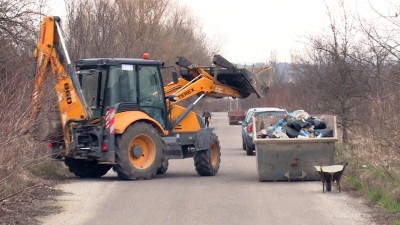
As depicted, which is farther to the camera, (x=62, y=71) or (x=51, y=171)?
(x=51, y=171)

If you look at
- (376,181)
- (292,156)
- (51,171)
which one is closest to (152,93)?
(51,171)

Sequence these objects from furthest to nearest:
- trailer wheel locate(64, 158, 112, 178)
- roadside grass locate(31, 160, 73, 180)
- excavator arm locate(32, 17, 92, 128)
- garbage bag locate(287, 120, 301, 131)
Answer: garbage bag locate(287, 120, 301, 131) → trailer wheel locate(64, 158, 112, 178) → roadside grass locate(31, 160, 73, 180) → excavator arm locate(32, 17, 92, 128)

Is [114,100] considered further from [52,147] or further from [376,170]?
[376,170]

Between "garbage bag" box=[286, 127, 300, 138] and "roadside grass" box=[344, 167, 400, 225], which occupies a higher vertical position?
"garbage bag" box=[286, 127, 300, 138]

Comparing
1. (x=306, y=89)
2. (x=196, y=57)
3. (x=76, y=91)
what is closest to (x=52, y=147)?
(x=76, y=91)

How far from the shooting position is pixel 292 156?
17078 millimetres

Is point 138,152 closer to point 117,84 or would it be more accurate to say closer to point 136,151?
point 136,151

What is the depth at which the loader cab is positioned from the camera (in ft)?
58.2

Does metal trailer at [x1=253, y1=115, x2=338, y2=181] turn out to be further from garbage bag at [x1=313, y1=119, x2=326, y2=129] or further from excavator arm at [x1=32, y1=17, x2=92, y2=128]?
excavator arm at [x1=32, y1=17, x2=92, y2=128]

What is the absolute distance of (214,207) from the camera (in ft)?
42.7

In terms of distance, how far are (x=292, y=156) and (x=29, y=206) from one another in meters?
6.67

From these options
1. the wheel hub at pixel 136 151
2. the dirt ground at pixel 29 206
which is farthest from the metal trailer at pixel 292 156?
the dirt ground at pixel 29 206

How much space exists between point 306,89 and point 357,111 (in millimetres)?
5663

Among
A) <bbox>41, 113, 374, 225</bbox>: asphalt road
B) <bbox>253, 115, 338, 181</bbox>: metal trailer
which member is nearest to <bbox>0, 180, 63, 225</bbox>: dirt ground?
<bbox>41, 113, 374, 225</bbox>: asphalt road
